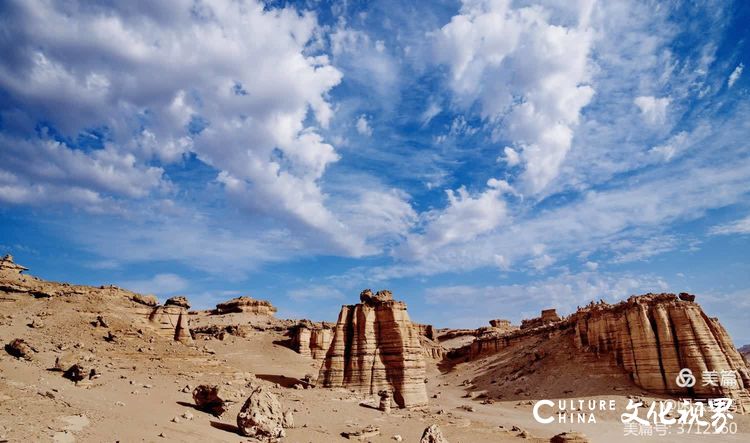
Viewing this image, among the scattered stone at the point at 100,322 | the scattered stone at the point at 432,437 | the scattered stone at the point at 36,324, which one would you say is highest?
the scattered stone at the point at 100,322

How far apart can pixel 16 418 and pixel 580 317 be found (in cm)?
5431

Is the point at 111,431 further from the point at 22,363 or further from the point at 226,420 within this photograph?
the point at 22,363

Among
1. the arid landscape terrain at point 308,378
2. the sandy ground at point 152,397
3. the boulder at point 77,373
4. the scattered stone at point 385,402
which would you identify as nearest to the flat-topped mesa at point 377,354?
the arid landscape terrain at point 308,378

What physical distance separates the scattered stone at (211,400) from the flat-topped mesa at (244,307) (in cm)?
8215

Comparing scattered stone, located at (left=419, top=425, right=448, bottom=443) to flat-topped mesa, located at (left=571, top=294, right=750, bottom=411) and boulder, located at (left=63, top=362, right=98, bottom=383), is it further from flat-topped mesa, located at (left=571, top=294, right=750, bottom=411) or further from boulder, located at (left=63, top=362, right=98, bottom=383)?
flat-topped mesa, located at (left=571, top=294, right=750, bottom=411)

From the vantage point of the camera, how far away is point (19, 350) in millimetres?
18375

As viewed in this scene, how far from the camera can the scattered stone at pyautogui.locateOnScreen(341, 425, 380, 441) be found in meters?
22.1

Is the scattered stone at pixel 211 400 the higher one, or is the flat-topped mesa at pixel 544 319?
the flat-topped mesa at pixel 544 319

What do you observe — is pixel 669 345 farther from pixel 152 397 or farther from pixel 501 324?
pixel 501 324

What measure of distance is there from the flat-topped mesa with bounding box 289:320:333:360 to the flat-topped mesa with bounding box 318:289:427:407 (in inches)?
1195

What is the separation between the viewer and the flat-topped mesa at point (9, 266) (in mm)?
29094

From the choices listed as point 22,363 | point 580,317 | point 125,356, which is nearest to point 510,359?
point 580,317

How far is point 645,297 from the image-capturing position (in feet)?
143

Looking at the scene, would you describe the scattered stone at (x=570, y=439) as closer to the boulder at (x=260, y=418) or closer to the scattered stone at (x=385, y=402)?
the scattered stone at (x=385, y=402)
